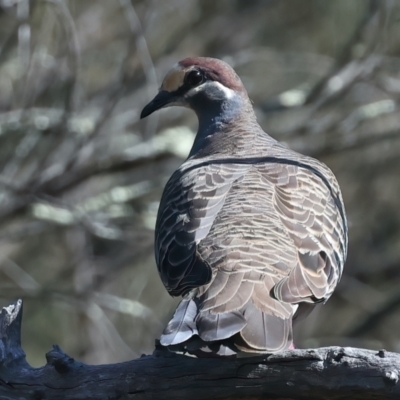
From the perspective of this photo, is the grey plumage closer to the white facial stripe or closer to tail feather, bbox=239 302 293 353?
tail feather, bbox=239 302 293 353

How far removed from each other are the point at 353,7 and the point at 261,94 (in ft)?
4.75

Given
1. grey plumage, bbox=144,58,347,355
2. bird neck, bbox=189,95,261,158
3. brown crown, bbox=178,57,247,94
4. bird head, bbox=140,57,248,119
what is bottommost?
grey plumage, bbox=144,58,347,355

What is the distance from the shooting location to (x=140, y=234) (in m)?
8.66

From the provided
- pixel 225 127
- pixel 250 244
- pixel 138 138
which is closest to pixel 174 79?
pixel 225 127

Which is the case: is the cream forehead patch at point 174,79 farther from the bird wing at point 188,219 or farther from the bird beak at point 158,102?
the bird wing at point 188,219

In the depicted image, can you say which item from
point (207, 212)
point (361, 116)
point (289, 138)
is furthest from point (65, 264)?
point (207, 212)

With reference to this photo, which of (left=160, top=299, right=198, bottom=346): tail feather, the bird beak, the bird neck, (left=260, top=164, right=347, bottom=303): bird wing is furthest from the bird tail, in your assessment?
the bird beak

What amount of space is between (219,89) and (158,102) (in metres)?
0.47

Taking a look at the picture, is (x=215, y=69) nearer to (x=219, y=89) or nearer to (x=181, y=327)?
(x=219, y=89)

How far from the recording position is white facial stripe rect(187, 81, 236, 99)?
694 centimetres

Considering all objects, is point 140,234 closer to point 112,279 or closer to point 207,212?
point 112,279

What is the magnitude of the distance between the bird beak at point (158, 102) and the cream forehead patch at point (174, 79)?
4cm

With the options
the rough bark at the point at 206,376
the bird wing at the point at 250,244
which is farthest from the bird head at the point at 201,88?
the rough bark at the point at 206,376

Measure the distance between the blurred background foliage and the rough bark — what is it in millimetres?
2751
